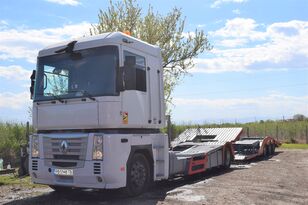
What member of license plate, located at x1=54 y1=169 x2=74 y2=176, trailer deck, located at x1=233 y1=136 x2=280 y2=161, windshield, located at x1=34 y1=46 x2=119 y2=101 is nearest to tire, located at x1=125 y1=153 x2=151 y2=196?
license plate, located at x1=54 y1=169 x2=74 y2=176

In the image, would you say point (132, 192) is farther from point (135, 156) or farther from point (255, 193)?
point (255, 193)

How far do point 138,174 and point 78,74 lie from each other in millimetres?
2473

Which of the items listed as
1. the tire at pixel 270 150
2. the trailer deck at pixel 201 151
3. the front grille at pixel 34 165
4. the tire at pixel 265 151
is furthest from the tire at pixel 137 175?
the tire at pixel 270 150

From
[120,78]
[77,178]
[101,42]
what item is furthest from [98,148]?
[101,42]

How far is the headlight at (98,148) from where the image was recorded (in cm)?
859

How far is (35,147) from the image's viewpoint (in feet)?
31.4

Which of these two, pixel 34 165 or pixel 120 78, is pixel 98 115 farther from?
pixel 34 165

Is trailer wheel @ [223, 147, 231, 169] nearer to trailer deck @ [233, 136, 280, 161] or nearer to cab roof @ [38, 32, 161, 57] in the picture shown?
trailer deck @ [233, 136, 280, 161]

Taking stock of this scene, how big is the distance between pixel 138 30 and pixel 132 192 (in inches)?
533

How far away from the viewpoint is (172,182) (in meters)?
12.6

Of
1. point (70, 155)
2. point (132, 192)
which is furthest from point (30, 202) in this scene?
point (132, 192)

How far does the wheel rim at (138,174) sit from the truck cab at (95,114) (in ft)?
0.07

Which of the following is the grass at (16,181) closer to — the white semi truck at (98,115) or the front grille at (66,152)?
the white semi truck at (98,115)

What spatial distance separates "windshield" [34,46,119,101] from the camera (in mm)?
8766
